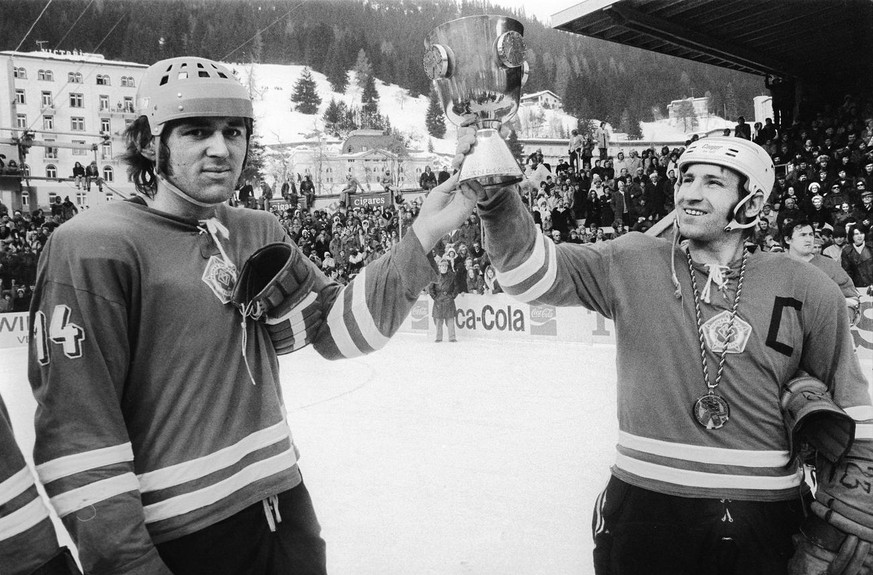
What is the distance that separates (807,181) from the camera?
11.1 meters

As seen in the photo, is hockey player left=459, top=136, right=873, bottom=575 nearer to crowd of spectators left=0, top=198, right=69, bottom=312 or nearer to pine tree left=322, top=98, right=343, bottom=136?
crowd of spectators left=0, top=198, right=69, bottom=312

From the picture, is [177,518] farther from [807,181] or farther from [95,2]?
[95,2]

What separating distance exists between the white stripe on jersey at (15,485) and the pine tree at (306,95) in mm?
80822

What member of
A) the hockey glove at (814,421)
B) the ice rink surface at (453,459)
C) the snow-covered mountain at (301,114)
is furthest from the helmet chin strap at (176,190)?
the snow-covered mountain at (301,114)

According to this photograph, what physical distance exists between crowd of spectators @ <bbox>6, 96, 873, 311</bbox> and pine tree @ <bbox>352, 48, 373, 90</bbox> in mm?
55612

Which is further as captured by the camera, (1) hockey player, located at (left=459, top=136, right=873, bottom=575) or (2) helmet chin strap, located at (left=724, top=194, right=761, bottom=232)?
(2) helmet chin strap, located at (left=724, top=194, right=761, bottom=232)

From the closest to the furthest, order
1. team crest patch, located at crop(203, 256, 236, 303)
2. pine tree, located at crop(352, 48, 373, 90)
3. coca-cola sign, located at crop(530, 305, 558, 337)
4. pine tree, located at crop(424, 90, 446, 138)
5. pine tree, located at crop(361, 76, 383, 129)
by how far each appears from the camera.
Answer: team crest patch, located at crop(203, 256, 236, 303)
coca-cola sign, located at crop(530, 305, 558, 337)
pine tree, located at crop(424, 90, 446, 138)
pine tree, located at crop(361, 76, 383, 129)
pine tree, located at crop(352, 48, 373, 90)

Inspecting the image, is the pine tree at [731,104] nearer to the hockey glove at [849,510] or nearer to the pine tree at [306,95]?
the hockey glove at [849,510]

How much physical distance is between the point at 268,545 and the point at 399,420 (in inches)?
180

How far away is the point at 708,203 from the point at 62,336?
1.69 metres

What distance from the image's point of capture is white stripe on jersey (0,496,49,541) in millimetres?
1159

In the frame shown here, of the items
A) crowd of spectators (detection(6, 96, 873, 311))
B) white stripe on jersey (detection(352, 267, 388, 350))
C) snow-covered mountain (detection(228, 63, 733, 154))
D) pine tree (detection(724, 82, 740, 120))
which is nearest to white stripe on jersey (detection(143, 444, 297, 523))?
white stripe on jersey (detection(352, 267, 388, 350))

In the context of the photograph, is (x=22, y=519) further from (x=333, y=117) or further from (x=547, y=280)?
(x=333, y=117)

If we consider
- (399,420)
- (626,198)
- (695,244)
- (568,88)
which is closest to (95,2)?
(568,88)
